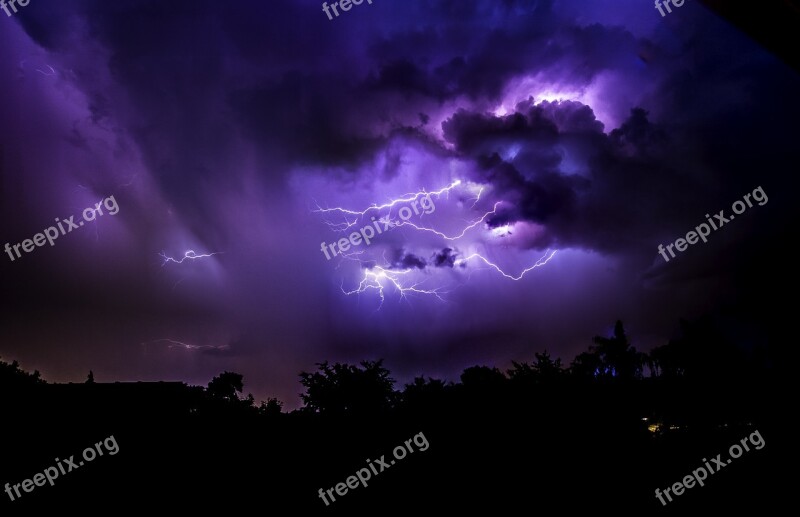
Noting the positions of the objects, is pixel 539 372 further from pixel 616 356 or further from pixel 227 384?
pixel 227 384

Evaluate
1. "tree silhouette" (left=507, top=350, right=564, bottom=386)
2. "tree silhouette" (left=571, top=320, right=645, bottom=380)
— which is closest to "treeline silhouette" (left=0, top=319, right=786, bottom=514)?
"tree silhouette" (left=507, top=350, right=564, bottom=386)

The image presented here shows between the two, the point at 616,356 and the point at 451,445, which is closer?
the point at 451,445

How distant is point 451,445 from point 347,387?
689 inches

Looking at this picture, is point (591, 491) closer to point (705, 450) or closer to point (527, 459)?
point (527, 459)

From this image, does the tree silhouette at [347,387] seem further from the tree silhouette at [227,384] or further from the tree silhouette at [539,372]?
the tree silhouette at [539,372]

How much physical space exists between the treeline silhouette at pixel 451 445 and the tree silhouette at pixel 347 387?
13.9 m

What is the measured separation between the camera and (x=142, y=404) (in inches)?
460

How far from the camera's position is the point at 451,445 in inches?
273

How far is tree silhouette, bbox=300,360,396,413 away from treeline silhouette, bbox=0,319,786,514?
45.6 ft

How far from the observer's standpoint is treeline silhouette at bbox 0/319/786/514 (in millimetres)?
6312

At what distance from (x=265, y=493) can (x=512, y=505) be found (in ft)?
16.1

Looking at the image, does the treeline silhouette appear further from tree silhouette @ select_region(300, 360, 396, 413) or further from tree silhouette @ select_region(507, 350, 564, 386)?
tree silhouette @ select_region(300, 360, 396, 413)

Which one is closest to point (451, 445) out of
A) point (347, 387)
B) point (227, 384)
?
point (347, 387)

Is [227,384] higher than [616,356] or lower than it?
higher
